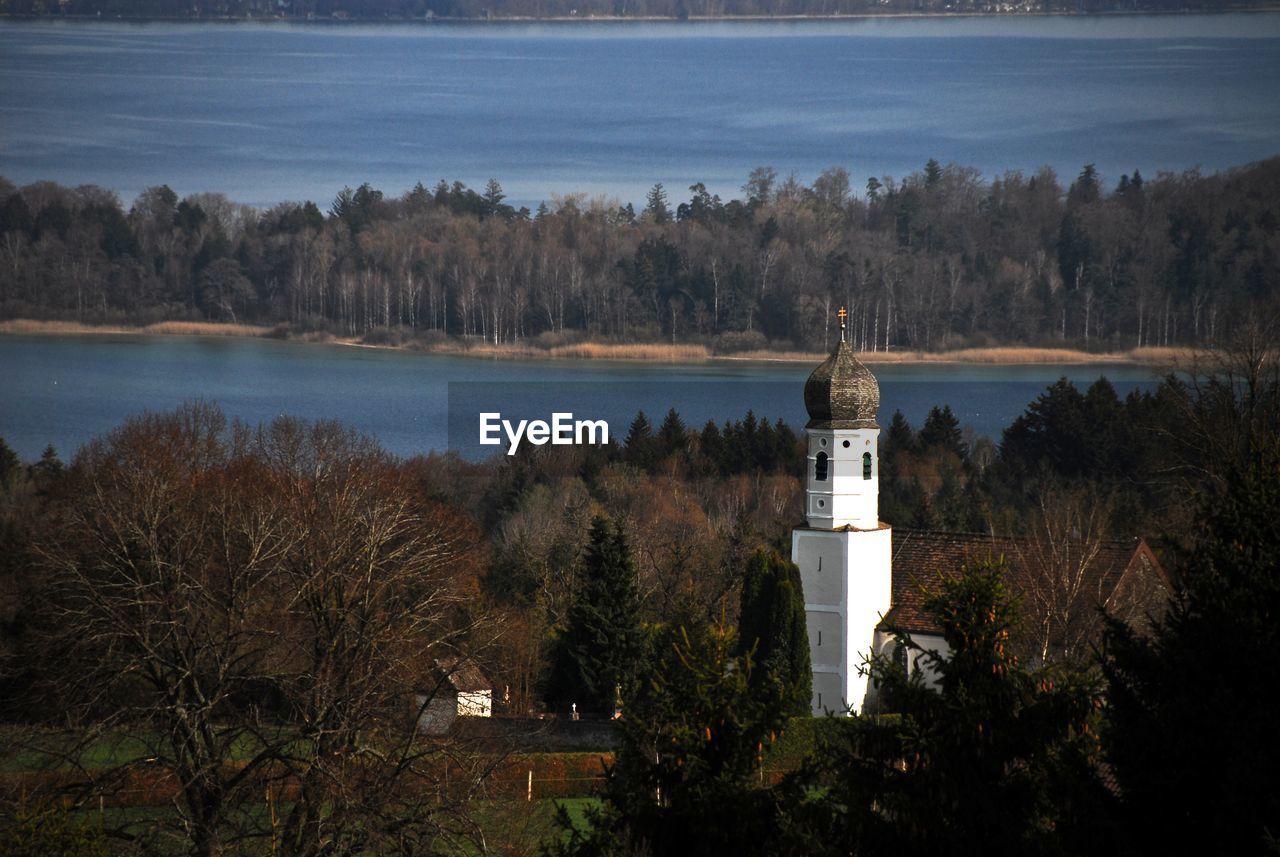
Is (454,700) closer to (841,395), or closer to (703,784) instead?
(841,395)

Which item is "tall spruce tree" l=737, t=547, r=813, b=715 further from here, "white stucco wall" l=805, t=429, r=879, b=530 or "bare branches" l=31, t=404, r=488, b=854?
"bare branches" l=31, t=404, r=488, b=854

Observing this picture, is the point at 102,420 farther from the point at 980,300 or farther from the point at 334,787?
the point at 334,787

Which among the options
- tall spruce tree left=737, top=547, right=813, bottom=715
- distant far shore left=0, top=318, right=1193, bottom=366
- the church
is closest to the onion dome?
the church

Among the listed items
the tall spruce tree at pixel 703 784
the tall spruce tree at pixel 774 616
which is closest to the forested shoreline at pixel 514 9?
the tall spruce tree at pixel 774 616

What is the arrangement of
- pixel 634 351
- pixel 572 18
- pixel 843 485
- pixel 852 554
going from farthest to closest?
pixel 572 18
pixel 634 351
pixel 843 485
pixel 852 554

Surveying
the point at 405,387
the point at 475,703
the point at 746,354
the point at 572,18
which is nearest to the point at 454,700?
the point at 475,703

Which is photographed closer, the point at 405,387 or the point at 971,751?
the point at 971,751

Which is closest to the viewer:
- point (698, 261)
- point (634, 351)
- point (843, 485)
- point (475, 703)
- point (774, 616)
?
point (475, 703)
